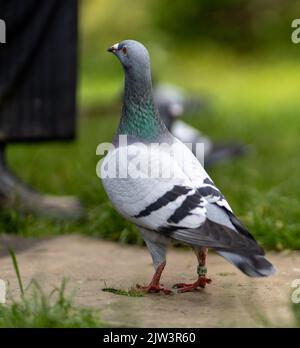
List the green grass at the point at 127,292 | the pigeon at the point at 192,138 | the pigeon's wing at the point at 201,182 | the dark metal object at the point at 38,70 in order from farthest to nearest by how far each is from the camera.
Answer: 1. the pigeon at the point at 192,138
2. the dark metal object at the point at 38,70
3. the green grass at the point at 127,292
4. the pigeon's wing at the point at 201,182

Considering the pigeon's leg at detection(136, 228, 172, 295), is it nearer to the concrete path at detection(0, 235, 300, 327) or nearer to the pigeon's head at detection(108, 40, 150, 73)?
the concrete path at detection(0, 235, 300, 327)

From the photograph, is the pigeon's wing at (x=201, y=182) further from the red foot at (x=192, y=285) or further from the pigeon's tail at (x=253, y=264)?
the red foot at (x=192, y=285)

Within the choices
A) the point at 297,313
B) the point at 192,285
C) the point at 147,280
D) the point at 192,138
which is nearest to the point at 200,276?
the point at 192,285

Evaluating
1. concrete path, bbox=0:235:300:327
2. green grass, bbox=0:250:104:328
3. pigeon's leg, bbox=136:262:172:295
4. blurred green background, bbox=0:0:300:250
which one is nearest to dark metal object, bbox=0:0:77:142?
blurred green background, bbox=0:0:300:250

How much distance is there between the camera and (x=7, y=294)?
4.37 metres

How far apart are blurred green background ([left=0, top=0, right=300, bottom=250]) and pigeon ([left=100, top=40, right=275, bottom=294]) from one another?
137cm

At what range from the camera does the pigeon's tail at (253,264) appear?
13.3 ft

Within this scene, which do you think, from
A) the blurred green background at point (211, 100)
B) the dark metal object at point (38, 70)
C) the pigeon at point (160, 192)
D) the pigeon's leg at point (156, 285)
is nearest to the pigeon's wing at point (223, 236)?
the pigeon at point (160, 192)

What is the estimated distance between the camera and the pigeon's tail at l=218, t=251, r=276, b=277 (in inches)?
159

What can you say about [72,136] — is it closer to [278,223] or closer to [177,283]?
[278,223]

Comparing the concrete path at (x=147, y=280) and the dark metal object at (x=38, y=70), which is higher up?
the dark metal object at (x=38, y=70)
